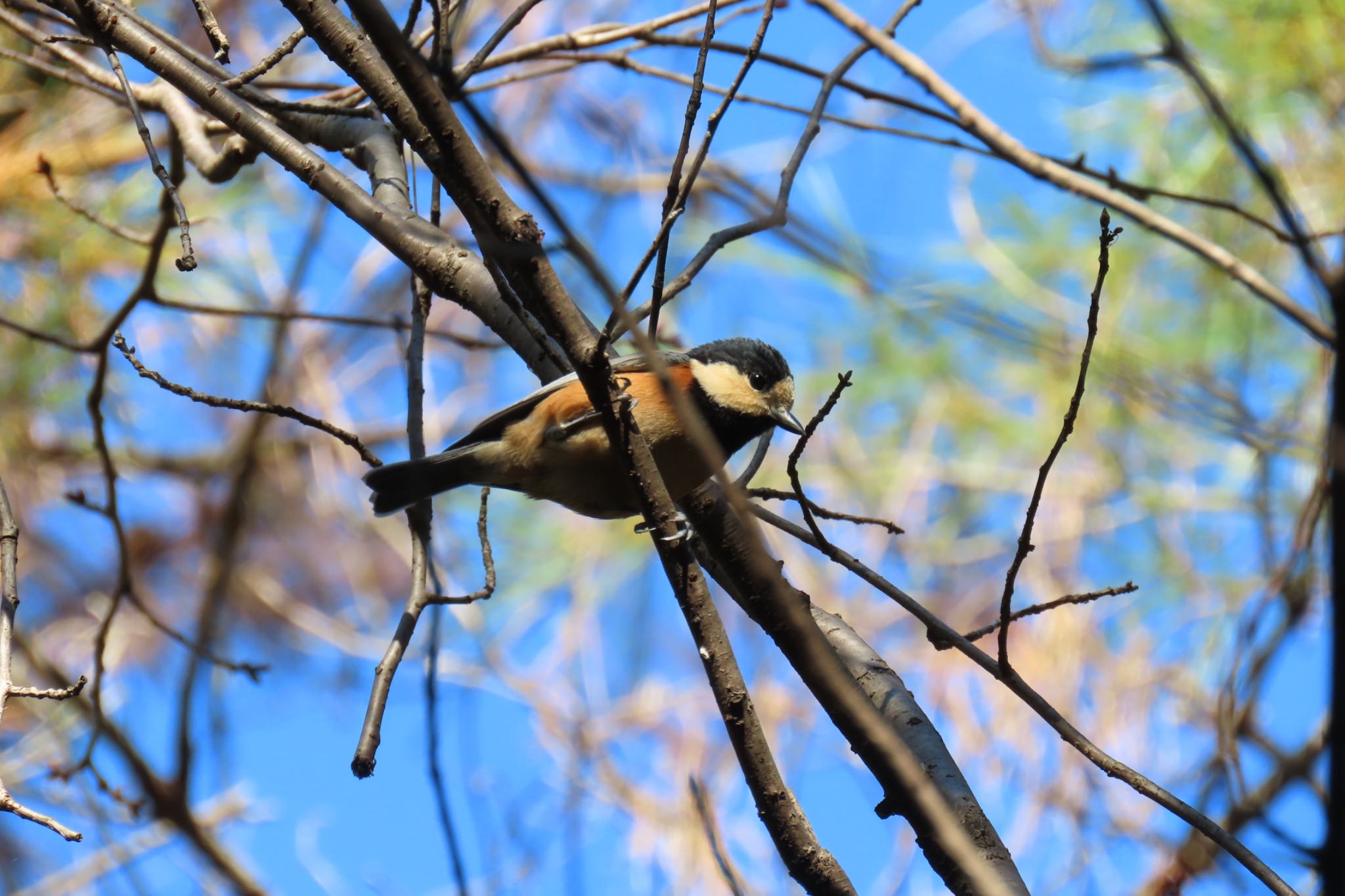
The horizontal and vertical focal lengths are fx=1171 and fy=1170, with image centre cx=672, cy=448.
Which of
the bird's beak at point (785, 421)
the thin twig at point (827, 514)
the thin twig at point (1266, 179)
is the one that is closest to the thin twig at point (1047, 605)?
the thin twig at point (827, 514)

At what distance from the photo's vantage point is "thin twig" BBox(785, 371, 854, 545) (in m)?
2.12

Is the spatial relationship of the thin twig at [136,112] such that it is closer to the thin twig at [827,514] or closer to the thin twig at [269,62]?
the thin twig at [269,62]

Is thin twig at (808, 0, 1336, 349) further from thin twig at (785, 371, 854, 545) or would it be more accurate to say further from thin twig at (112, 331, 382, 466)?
thin twig at (112, 331, 382, 466)

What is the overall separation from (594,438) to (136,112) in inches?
51.8

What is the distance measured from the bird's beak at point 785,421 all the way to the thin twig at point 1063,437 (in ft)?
4.26

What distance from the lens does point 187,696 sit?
3.79 metres

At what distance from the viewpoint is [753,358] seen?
141 inches

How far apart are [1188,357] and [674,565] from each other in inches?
189

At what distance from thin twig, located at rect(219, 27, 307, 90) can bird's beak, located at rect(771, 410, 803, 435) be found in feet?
5.70

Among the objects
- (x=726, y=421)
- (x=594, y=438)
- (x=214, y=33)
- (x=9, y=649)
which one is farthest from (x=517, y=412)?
(x=9, y=649)

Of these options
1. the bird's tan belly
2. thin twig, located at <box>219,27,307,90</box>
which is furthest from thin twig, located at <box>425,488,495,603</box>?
thin twig, located at <box>219,27,307,90</box>

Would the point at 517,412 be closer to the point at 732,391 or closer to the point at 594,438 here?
the point at 594,438

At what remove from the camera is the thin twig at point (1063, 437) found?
6.71 feet

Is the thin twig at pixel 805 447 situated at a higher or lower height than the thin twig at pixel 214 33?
lower
